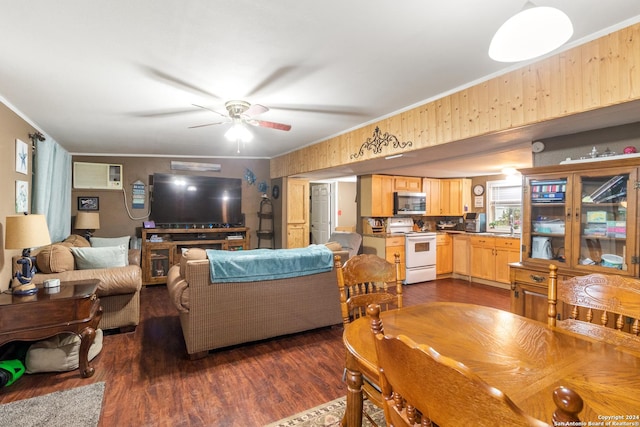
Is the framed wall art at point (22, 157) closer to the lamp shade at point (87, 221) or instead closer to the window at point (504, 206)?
the lamp shade at point (87, 221)

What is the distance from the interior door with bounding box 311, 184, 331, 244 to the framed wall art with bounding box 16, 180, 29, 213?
221 inches

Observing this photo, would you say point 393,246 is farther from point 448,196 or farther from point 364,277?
point 364,277

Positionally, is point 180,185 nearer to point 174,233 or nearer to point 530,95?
point 174,233

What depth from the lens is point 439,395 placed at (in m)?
0.65

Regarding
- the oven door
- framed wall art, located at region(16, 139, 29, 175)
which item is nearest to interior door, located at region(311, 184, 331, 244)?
the oven door

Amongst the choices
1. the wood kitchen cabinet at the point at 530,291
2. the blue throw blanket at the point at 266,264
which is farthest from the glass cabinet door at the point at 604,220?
the blue throw blanket at the point at 266,264

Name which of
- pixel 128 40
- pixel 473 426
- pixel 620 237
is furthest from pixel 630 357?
pixel 128 40

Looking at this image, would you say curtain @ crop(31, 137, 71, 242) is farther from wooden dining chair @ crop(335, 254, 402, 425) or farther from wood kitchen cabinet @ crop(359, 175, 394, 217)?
wood kitchen cabinet @ crop(359, 175, 394, 217)

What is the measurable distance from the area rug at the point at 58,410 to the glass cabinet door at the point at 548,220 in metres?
3.58

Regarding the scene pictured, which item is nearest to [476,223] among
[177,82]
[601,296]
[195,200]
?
[601,296]

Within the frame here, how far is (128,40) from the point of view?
1.99 meters

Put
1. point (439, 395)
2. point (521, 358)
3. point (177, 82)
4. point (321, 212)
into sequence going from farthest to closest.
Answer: point (321, 212) → point (177, 82) → point (521, 358) → point (439, 395)

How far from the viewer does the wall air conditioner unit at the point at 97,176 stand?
5594 mm

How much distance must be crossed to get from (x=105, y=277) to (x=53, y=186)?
84.0 inches
